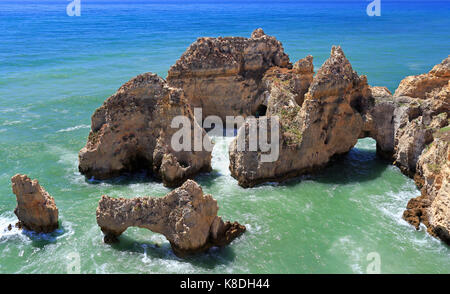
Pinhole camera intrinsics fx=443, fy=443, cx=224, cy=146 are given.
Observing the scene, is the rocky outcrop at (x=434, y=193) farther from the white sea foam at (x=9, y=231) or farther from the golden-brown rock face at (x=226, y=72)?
the white sea foam at (x=9, y=231)

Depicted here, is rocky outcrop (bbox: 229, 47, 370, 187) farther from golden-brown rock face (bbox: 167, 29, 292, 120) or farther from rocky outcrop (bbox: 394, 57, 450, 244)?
golden-brown rock face (bbox: 167, 29, 292, 120)

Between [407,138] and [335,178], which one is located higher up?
[407,138]

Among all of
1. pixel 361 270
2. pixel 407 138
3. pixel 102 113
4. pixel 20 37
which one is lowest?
pixel 361 270

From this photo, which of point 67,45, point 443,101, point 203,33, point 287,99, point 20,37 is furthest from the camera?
point 203,33

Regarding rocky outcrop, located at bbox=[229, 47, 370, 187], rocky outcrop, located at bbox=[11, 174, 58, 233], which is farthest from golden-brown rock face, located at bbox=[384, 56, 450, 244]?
rocky outcrop, located at bbox=[11, 174, 58, 233]

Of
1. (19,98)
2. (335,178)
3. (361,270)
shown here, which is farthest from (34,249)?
(19,98)

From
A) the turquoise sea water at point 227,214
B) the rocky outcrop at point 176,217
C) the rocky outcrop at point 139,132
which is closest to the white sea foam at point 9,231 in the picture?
the turquoise sea water at point 227,214
